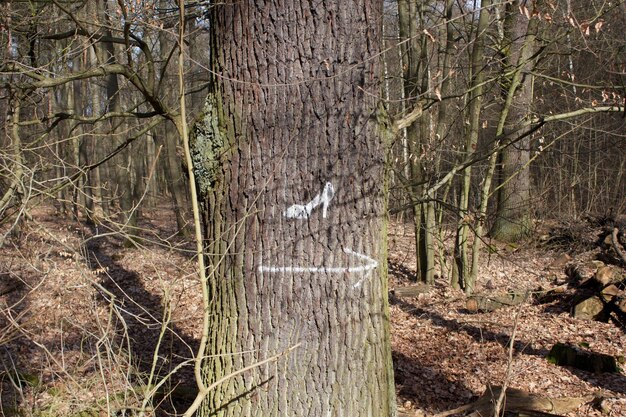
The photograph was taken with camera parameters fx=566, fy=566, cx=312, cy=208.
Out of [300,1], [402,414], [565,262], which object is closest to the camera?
[300,1]

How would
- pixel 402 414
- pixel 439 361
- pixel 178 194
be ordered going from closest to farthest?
pixel 402 414 < pixel 439 361 < pixel 178 194

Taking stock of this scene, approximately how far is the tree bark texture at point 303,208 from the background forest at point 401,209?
0.94 ft

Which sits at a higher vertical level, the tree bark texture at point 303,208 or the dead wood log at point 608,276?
the tree bark texture at point 303,208

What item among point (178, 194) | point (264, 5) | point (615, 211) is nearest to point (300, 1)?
point (264, 5)

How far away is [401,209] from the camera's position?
5.41 meters

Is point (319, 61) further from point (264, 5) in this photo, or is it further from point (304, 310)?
point (304, 310)

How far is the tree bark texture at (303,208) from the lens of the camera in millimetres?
2822

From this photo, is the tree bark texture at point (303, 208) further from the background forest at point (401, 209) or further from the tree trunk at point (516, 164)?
the tree trunk at point (516, 164)

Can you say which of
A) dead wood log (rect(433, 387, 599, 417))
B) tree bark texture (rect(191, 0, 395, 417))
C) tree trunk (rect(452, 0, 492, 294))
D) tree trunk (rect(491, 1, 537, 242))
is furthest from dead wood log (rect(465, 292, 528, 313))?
tree bark texture (rect(191, 0, 395, 417))

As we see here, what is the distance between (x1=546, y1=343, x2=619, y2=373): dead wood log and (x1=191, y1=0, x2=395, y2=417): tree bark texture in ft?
11.8

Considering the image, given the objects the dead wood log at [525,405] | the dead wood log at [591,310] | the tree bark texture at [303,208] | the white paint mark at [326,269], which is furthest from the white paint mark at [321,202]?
the dead wood log at [591,310]

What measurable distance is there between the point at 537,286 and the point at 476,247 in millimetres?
1167

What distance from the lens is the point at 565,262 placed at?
396 inches

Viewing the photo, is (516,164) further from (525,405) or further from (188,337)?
(188,337)
